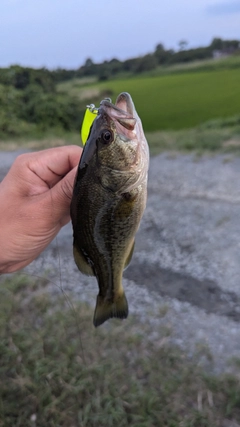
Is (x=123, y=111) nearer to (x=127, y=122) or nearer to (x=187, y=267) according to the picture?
(x=127, y=122)

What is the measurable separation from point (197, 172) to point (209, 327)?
4889mm

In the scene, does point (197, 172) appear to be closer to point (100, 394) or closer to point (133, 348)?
point (133, 348)

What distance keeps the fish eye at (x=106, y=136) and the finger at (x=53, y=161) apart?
72cm

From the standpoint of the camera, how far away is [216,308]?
4.30 meters

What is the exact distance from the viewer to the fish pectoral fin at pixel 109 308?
2098mm

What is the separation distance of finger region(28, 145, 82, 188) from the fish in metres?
0.69

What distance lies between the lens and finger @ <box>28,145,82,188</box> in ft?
7.68

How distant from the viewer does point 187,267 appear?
16.8 ft

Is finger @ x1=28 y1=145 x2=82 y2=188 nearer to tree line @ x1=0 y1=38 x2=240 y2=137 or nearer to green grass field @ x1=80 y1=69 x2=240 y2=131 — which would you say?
green grass field @ x1=80 y1=69 x2=240 y2=131

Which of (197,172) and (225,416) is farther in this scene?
(197,172)

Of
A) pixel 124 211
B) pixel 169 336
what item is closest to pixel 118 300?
pixel 124 211

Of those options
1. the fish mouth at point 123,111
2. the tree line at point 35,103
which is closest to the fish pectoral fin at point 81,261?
the fish mouth at point 123,111

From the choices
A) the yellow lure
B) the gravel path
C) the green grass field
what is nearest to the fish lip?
the yellow lure

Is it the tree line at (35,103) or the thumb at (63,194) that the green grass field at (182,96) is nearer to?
the tree line at (35,103)
